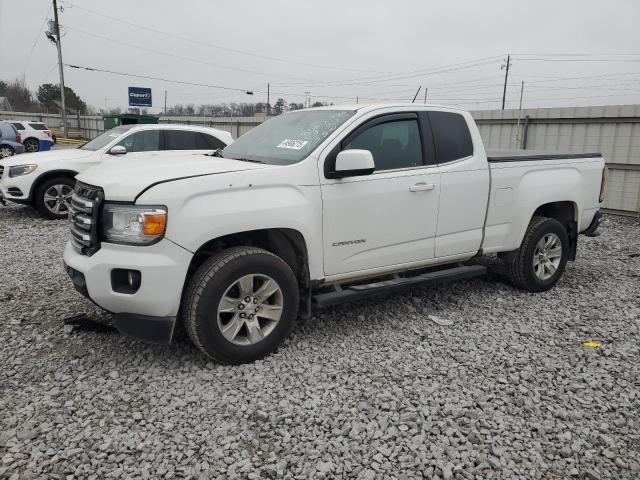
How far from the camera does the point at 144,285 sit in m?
3.24

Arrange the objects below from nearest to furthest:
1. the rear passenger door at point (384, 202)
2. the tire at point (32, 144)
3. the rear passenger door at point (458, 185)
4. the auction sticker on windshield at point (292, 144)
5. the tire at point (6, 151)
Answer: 1. the rear passenger door at point (384, 202)
2. the auction sticker on windshield at point (292, 144)
3. the rear passenger door at point (458, 185)
4. the tire at point (6, 151)
5. the tire at point (32, 144)

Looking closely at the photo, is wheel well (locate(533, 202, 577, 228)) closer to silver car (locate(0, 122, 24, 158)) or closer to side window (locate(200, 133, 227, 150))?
side window (locate(200, 133, 227, 150))

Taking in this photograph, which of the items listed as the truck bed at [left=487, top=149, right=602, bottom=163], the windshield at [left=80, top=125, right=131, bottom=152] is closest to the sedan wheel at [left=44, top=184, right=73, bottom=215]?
the windshield at [left=80, top=125, right=131, bottom=152]

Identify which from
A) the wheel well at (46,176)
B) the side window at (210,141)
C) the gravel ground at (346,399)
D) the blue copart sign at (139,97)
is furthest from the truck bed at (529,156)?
the blue copart sign at (139,97)

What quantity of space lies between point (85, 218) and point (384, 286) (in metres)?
2.35

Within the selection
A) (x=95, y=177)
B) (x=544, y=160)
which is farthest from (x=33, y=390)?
(x=544, y=160)

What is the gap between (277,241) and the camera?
153 inches

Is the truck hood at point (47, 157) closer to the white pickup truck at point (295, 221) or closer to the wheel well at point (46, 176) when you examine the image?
the wheel well at point (46, 176)

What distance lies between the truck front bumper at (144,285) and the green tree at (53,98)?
2560 inches

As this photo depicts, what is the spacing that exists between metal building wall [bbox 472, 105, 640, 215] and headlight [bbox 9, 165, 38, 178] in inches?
384

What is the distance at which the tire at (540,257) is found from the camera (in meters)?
5.27

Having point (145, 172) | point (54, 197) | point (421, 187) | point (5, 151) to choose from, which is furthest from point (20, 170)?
point (5, 151)

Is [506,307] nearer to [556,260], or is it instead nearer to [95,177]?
[556,260]

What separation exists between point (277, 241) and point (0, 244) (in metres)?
5.52
